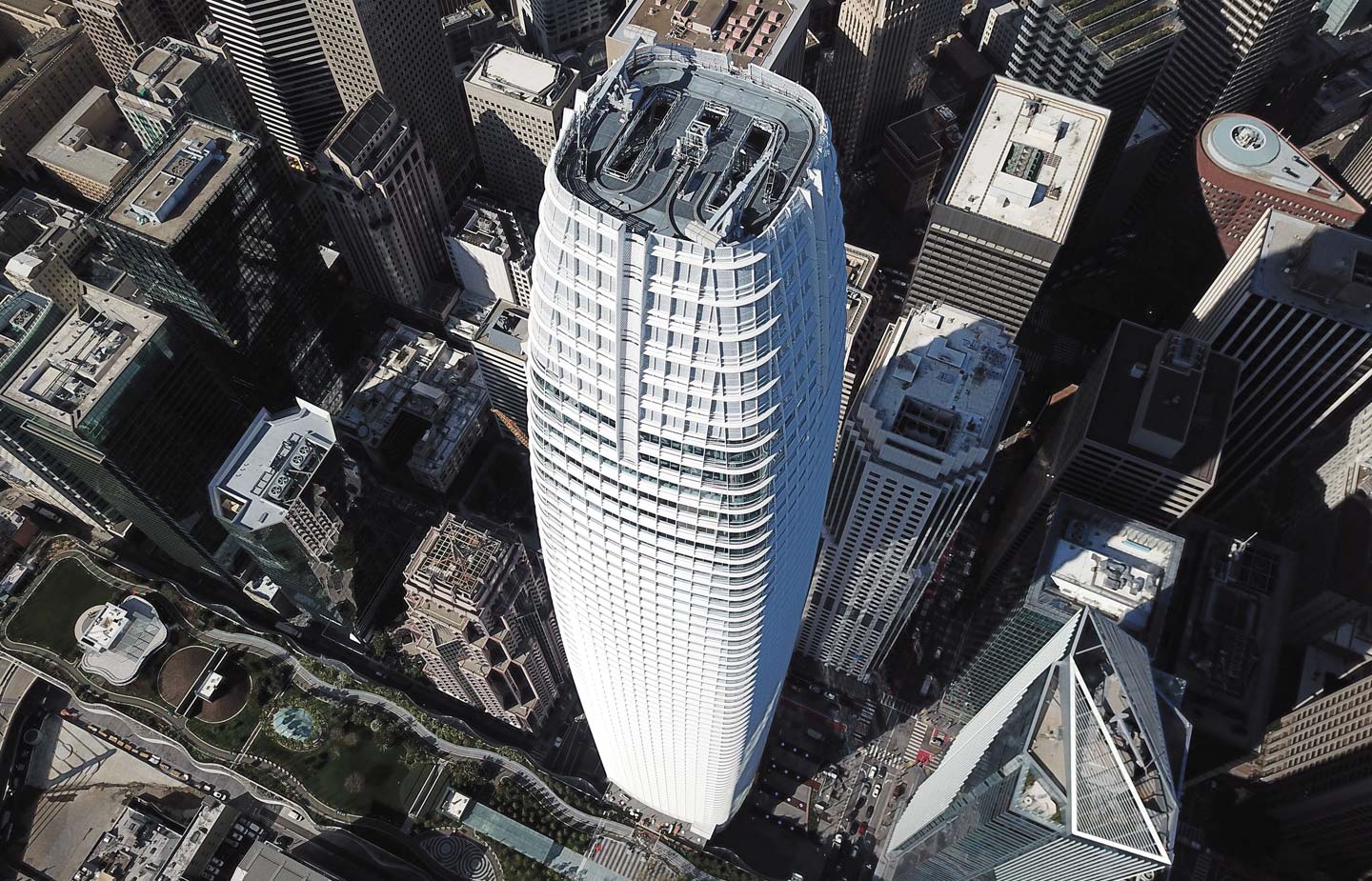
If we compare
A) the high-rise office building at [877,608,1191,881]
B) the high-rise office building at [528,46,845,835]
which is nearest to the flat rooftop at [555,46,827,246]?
the high-rise office building at [528,46,845,835]

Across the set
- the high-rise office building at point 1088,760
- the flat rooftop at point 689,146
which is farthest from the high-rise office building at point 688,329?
the high-rise office building at point 1088,760

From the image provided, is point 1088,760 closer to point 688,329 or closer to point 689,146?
point 688,329

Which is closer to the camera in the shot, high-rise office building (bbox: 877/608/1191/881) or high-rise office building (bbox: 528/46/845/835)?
high-rise office building (bbox: 528/46/845/835)

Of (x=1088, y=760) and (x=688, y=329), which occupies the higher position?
(x=1088, y=760)

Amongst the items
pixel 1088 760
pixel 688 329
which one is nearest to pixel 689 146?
pixel 688 329

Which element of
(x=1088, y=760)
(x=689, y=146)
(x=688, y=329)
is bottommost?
(x=688, y=329)

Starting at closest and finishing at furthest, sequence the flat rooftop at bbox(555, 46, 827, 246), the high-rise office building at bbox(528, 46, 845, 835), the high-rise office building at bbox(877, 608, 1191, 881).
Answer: the flat rooftop at bbox(555, 46, 827, 246), the high-rise office building at bbox(528, 46, 845, 835), the high-rise office building at bbox(877, 608, 1191, 881)

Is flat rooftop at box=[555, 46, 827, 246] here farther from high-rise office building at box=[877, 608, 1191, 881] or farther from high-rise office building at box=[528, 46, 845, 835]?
high-rise office building at box=[877, 608, 1191, 881]
